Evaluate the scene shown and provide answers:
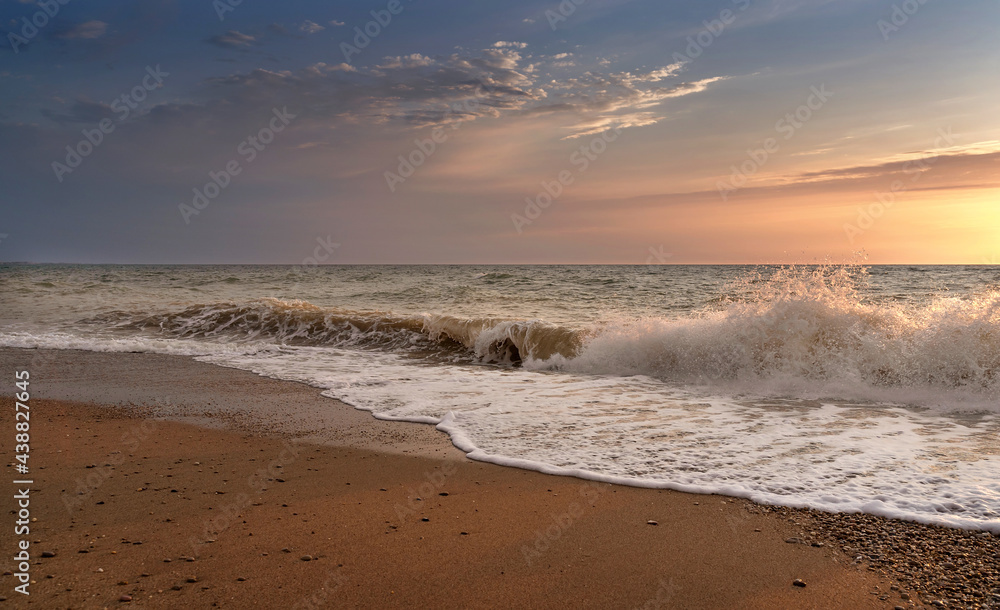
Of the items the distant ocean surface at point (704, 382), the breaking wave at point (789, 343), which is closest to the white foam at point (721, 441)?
the distant ocean surface at point (704, 382)

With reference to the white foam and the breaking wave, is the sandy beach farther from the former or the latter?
the breaking wave

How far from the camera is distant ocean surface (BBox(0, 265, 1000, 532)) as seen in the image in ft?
13.7

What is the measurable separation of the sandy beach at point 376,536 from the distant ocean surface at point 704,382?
1.97ft

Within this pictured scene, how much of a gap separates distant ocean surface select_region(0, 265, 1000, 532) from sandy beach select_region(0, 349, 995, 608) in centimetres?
60

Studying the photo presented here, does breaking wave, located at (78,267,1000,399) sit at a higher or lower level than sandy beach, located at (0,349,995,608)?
higher

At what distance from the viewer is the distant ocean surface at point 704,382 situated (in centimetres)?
417

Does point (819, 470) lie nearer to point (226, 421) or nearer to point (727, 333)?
point (727, 333)

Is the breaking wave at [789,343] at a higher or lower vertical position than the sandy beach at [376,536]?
higher

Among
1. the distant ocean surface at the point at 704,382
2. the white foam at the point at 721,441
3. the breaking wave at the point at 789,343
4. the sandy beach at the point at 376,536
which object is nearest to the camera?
the sandy beach at the point at 376,536

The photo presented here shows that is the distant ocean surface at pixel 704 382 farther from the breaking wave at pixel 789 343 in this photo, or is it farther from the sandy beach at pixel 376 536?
the sandy beach at pixel 376 536

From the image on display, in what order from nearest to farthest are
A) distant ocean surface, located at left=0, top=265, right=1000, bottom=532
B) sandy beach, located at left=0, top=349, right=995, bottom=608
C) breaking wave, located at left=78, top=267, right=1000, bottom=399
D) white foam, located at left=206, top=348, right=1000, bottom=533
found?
sandy beach, located at left=0, top=349, right=995, bottom=608, white foam, located at left=206, top=348, right=1000, bottom=533, distant ocean surface, located at left=0, top=265, right=1000, bottom=532, breaking wave, located at left=78, top=267, right=1000, bottom=399

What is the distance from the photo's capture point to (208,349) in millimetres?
11414

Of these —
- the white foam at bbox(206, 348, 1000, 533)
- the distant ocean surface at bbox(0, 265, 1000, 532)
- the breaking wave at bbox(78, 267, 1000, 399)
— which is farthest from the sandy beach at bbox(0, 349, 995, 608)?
the breaking wave at bbox(78, 267, 1000, 399)

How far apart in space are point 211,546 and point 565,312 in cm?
1379
